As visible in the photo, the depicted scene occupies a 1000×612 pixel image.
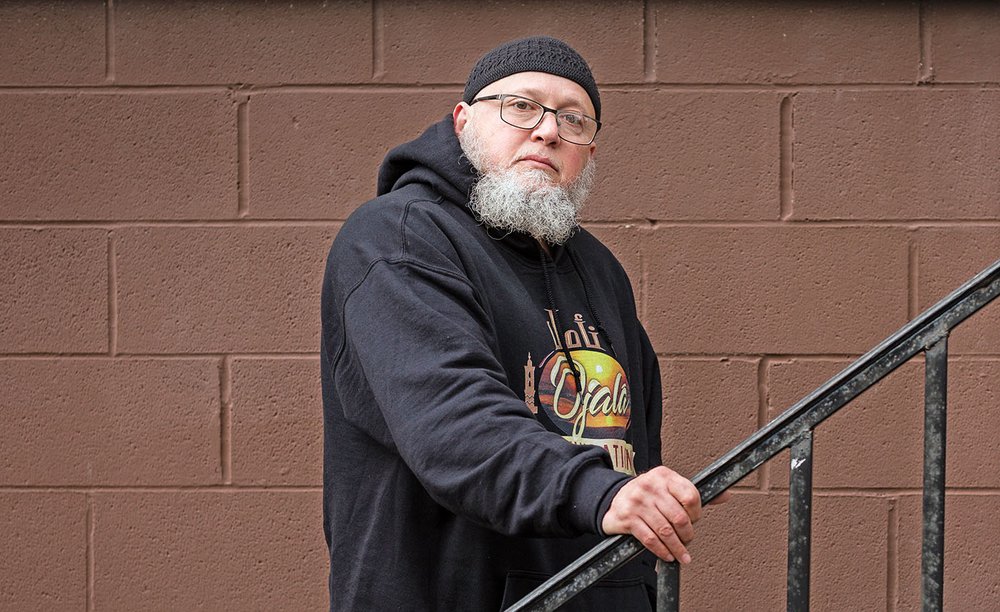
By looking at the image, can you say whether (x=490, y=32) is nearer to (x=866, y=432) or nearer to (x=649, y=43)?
(x=649, y=43)

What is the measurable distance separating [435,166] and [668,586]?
94cm

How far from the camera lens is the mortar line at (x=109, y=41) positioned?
3.17 metres

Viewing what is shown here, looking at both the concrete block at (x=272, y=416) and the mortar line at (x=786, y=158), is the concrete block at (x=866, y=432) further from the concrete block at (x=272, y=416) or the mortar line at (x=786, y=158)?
the concrete block at (x=272, y=416)

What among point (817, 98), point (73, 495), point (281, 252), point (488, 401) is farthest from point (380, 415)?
point (817, 98)

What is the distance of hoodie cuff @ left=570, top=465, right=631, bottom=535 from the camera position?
143 centimetres

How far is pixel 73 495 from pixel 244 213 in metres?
0.95

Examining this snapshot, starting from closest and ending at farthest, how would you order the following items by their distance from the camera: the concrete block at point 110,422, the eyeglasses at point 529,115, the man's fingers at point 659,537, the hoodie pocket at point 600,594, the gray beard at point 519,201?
the man's fingers at point 659,537, the hoodie pocket at point 600,594, the gray beard at point 519,201, the eyeglasses at point 529,115, the concrete block at point 110,422

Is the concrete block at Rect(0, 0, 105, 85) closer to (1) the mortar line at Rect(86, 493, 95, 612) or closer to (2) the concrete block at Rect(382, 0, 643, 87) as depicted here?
(2) the concrete block at Rect(382, 0, 643, 87)

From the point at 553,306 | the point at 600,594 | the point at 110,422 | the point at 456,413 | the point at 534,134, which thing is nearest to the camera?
the point at 456,413

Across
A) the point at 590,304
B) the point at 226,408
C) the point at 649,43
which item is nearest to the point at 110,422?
the point at 226,408

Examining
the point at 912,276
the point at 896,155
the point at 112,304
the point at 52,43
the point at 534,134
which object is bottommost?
the point at 112,304

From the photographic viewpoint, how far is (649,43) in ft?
10.5

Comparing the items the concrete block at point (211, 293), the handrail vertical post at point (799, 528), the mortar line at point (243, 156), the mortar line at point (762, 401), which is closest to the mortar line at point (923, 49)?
the mortar line at point (762, 401)

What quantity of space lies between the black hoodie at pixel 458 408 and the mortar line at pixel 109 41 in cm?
141
